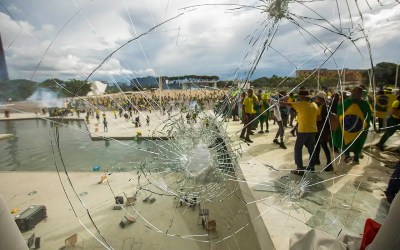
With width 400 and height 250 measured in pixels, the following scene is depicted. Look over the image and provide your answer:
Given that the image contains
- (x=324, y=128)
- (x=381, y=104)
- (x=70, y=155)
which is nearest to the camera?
(x=324, y=128)

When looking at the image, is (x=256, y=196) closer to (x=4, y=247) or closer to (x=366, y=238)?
(x=366, y=238)

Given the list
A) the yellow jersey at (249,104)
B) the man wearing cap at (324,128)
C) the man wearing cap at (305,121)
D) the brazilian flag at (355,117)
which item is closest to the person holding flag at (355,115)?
the brazilian flag at (355,117)

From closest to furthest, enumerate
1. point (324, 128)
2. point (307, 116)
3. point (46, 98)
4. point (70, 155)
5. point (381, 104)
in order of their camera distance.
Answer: point (307, 116) → point (324, 128) → point (381, 104) → point (46, 98) → point (70, 155)

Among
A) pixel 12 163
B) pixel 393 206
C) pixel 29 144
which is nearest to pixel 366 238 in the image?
pixel 393 206

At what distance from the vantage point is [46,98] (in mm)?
5680

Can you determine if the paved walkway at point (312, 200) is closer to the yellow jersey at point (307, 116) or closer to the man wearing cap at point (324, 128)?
the man wearing cap at point (324, 128)

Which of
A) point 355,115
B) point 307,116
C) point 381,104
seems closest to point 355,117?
point 355,115

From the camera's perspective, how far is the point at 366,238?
129 cm

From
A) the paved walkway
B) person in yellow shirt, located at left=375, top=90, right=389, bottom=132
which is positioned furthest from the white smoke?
person in yellow shirt, located at left=375, top=90, right=389, bottom=132

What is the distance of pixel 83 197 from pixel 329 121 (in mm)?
5933

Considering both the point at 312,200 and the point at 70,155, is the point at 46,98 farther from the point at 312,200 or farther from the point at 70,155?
the point at 70,155

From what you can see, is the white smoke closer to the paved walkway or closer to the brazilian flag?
the paved walkway

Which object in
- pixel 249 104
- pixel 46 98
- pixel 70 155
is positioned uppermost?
pixel 46 98

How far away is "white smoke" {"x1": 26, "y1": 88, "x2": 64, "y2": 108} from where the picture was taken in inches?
180
